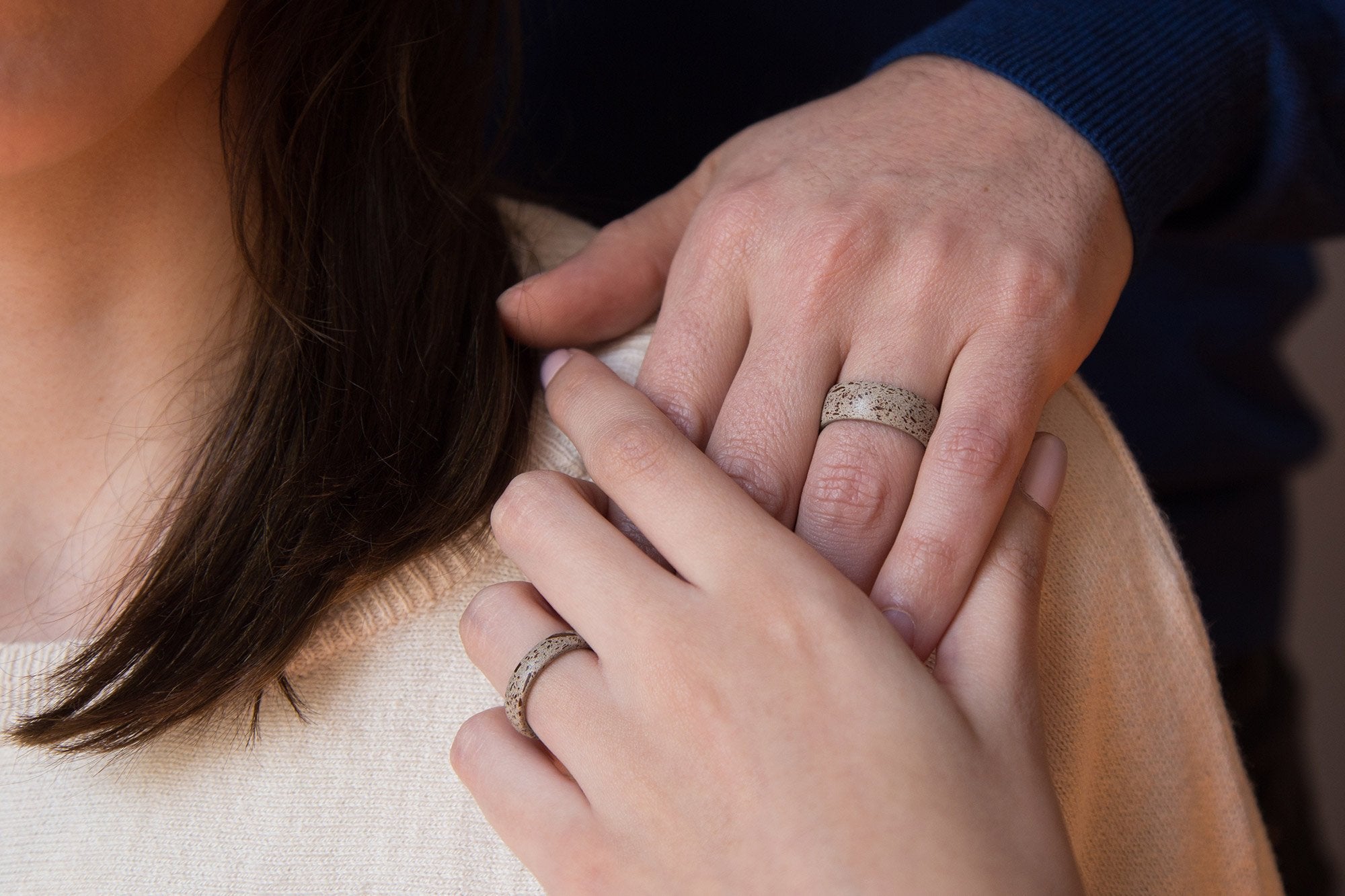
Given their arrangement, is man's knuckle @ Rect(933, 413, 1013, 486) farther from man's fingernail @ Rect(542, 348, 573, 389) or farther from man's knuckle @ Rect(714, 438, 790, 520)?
man's fingernail @ Rect(542, 348, 573, 389)

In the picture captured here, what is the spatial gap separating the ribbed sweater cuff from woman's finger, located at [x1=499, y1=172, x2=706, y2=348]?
235mm

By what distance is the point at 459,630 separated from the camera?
0.63m

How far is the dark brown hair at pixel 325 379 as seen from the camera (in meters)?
0.66

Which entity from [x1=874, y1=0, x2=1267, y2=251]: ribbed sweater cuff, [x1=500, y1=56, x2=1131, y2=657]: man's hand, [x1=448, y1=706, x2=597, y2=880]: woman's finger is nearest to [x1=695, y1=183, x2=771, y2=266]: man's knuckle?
[x1=500, y1=56, x2=1131, y2=657]: man's hand

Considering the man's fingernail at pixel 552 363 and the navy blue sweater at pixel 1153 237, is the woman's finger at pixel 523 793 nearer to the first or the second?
the man's fingernail at pixel 552 363

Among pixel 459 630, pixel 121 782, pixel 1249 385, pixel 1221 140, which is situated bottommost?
pixel 1249 385

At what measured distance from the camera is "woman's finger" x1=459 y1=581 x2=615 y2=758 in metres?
0.56

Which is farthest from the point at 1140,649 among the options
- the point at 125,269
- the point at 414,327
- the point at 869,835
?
the point at 125,269

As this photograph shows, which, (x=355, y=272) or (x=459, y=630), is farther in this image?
(x=355, y=272)

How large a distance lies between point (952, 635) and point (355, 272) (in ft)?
1.60

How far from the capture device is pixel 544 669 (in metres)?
0.58

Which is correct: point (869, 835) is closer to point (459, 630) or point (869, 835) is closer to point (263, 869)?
point (459, 630)

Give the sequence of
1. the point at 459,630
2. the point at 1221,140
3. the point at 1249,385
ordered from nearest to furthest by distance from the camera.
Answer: the point at 459,630
the point at 1221,140
the point at 1249,385

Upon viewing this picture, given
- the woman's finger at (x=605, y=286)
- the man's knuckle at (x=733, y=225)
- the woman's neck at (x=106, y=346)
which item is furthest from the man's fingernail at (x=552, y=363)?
the woman's neck at (x=106, y=346)
